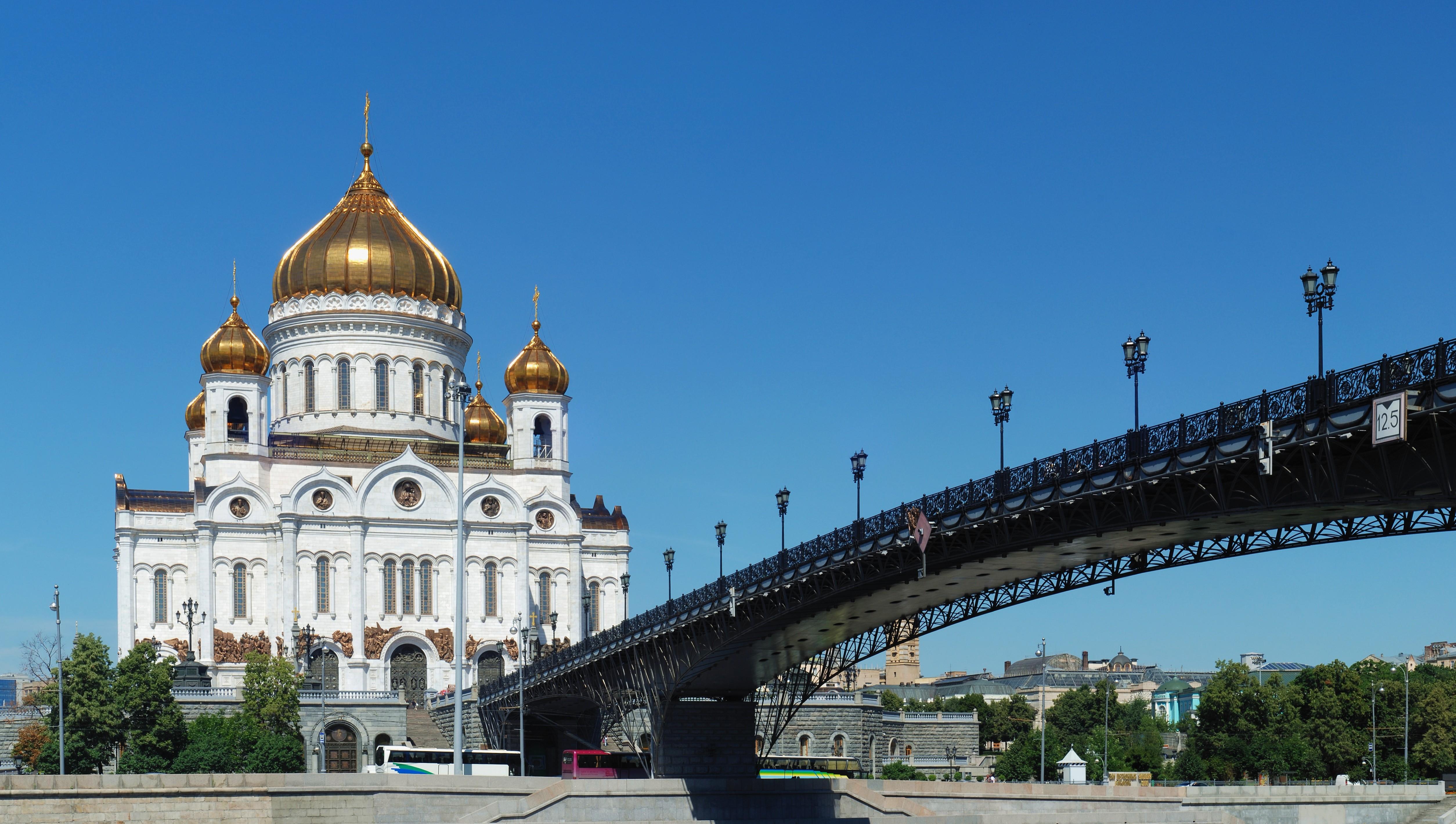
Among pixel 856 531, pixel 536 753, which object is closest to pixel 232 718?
pixel 536 753

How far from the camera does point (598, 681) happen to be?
197ft

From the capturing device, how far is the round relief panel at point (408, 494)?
84250mm

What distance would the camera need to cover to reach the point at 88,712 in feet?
206

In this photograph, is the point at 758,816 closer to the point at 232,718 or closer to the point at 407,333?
the point at 232,718

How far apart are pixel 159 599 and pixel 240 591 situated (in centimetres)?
388

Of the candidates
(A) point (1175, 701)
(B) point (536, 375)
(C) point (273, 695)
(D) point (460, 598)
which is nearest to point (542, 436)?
(B) point (536, 375)

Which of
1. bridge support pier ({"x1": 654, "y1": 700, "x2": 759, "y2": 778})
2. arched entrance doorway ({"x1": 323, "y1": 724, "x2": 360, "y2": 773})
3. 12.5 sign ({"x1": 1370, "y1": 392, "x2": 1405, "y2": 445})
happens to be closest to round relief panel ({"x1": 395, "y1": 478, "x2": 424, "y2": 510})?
arched entrance doorway ({"x1": 323, "y1": 724, "x2": 360, "y2": 773})

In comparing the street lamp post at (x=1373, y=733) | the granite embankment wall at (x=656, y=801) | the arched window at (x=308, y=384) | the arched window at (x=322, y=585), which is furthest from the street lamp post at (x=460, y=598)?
the arched window at (x=308, y=384)

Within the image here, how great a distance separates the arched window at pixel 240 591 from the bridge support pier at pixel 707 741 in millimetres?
34703

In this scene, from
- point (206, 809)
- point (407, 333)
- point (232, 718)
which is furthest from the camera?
point (407, 333)

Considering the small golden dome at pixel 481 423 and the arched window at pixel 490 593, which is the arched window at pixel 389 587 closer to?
the arched window at pixel 490 593

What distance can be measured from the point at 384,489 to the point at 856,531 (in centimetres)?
4699

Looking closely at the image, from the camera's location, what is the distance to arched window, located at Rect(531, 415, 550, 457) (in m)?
89.6

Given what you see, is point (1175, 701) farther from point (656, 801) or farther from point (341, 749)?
point (656, 801)
